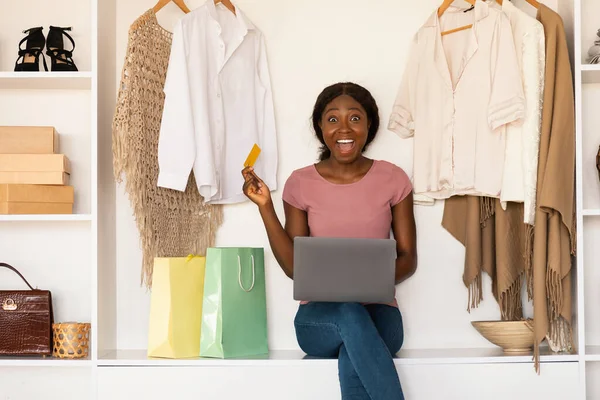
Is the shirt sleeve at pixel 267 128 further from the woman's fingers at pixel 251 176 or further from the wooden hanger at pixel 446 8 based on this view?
the wooden hanger at pixel 446 8

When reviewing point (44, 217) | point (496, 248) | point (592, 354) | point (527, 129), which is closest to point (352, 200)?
point (496, 248)

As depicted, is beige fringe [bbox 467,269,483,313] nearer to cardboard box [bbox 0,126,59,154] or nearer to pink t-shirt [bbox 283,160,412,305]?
pink t-shirt [bbox 283,160,412,305]

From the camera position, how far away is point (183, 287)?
2.69 meters

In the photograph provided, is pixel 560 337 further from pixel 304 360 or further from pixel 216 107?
pixel 216 107

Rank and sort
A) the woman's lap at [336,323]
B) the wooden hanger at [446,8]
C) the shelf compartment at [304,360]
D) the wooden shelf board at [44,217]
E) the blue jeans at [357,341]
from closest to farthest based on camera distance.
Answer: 1. the blue jeans at [357,341]
2. the woman's lap at [336,323]
3. the shelf compartment at [304,360]
4. the wooden shelf board at [44,217]
5. the wooden hanger at [446,8]

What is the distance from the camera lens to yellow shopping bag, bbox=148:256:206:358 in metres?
2.66

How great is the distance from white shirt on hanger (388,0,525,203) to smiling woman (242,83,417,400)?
123mm

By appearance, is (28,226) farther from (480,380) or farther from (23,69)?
(480,380)

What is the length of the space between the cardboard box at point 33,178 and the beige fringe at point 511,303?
1.61 meters

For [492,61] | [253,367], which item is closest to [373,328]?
[253,367]

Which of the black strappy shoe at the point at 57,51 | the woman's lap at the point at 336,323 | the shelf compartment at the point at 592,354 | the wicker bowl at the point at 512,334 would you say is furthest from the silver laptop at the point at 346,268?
the black strappy shoe at the point at 57,51

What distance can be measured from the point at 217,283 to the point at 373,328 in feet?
1.83

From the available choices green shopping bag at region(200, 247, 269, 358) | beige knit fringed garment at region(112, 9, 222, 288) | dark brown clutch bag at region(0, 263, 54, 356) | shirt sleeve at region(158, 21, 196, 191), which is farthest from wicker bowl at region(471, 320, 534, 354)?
dark brown clutch bag at region(0, 263, 54, 356)

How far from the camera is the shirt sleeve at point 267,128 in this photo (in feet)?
9.61
